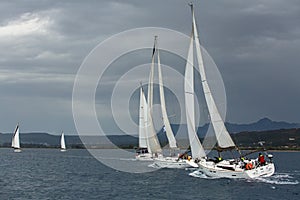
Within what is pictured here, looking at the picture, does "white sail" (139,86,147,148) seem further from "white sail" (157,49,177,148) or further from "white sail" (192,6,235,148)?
"white sail" (192,6,235,148)

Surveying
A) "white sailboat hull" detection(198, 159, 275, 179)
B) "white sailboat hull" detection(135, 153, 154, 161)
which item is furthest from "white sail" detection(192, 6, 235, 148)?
"white sailboat hull" detection(135, 153, 154, 161)

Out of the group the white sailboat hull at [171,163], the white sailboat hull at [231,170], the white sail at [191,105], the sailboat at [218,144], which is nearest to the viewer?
the white sailboat hull at [231,170]

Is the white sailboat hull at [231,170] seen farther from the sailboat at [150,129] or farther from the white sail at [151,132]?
the white sail at [151,132]

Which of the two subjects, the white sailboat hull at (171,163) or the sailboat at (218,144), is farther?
the white sailboat hull at (171,163)

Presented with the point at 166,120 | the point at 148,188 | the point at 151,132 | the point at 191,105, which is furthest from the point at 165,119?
the point at 148,188

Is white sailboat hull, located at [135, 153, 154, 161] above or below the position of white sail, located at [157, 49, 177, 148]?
below

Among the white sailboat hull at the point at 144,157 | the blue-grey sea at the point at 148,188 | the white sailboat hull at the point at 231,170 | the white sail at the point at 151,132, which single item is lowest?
the blue-grey sea at the point at 148,188

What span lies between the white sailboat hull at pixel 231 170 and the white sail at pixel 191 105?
7.19 meters

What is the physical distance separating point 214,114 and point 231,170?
33.2ft

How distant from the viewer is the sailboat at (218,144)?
207 feet

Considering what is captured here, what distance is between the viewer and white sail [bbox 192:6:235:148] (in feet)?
226

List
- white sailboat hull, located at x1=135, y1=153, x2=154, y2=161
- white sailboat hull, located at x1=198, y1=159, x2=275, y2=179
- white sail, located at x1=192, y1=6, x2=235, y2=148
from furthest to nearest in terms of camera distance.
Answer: white sailboat hull, located at x1=135, y1=153, x2=154, y2=161 < white sail, located at x1=192, y1=6, x2=235, y2=148 < white sailboat hull, located at x1=198, y1=159, x2=275, y2=179

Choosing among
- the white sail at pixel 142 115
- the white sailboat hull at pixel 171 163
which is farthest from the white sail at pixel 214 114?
the white sail at pixel 142 115

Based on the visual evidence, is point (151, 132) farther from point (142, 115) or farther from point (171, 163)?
point (171, 163)
